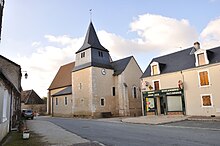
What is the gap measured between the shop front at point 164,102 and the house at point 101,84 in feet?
17.7

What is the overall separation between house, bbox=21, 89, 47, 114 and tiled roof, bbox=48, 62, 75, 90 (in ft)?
13.4

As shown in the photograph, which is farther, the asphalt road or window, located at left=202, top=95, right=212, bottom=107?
window, located at left=202, top=95, right=212, bottom=107

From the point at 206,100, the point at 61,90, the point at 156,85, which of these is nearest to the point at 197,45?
the point at 156,85

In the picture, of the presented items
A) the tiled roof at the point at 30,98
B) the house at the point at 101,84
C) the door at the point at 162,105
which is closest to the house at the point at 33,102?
the tiled roof at the point at 30,98

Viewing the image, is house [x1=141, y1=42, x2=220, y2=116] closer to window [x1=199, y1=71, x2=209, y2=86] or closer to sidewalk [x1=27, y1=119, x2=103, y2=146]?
window [x1=199, y1=71, x2=209, y2=86]

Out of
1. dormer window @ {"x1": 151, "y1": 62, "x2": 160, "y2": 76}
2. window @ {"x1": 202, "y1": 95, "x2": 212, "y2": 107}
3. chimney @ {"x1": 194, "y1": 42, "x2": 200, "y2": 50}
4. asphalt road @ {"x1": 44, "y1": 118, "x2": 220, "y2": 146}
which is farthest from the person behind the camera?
dormer window @ {"x1": 151, "y1": 62, "x2": 160, "y2": 76}

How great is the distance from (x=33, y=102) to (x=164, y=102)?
99.3 ft

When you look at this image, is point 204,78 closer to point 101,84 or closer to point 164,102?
point 164,102

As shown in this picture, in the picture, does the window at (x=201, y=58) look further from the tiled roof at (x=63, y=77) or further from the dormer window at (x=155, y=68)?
the tiled roof at (x=63, y=77)

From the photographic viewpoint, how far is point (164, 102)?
77.0ft

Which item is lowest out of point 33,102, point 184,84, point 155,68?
point 33,102

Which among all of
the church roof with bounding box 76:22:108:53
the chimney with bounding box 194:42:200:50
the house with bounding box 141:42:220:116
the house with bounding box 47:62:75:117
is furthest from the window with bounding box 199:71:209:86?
the house with bounding box 47:62:75:117

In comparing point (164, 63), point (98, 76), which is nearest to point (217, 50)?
point (164, 63)

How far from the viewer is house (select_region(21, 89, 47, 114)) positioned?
140 feet
